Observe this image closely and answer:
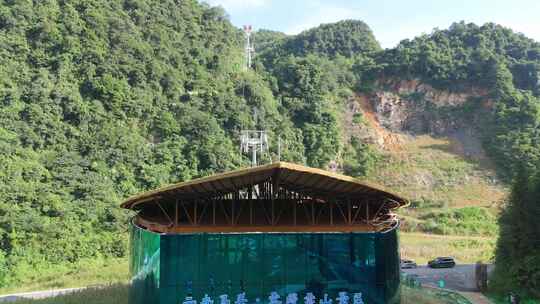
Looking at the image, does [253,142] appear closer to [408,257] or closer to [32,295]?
[408,257]

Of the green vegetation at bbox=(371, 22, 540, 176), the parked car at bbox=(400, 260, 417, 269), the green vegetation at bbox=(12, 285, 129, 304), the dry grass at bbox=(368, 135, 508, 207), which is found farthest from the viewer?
the green vegetation at bbox=(371, 22, 540, 176)

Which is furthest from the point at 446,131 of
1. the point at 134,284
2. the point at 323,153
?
the point at 134,284

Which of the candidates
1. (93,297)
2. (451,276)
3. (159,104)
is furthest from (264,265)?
(159,104)

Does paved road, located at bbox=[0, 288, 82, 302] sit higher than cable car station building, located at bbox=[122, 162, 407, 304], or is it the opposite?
cable car station building, located at bbox=[122, 162, 407, 304]

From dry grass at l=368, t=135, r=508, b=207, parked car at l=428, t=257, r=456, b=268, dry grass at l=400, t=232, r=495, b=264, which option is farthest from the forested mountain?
dry grass at l=400, t=232, r=495, b=264

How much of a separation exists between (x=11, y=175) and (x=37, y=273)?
16.9 feet

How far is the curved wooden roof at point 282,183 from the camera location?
11.6 metres

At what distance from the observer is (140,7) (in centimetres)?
3950

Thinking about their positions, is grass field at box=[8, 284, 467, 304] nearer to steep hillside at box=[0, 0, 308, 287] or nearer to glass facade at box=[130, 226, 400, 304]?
glass facade at box=[130, 226, 400, 304]

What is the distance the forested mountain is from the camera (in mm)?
26250

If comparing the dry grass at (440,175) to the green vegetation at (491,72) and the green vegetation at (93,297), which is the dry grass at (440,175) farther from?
the green vegetation at (93,297)

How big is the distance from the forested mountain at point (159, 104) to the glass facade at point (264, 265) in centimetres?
1091

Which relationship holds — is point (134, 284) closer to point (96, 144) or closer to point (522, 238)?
point (522, 238)

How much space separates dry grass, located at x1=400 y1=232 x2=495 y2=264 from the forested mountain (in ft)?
30.8
